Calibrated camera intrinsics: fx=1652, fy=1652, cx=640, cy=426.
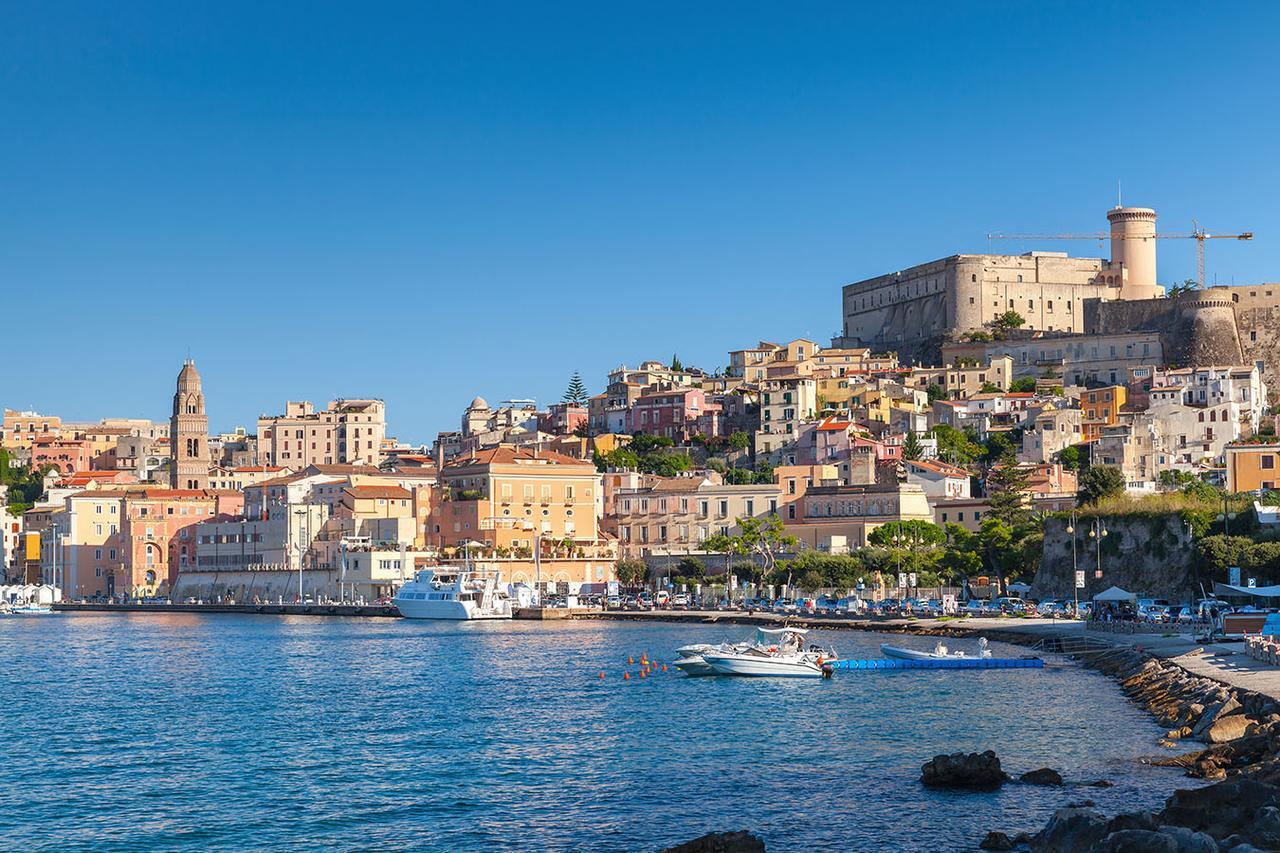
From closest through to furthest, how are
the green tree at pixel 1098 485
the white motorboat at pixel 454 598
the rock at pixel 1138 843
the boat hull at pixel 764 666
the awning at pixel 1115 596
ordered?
the rock at pixel 1138 843 < the boat hull at pixel 764 666 < the awning at pixel 1115 596 < the green tree at pixel 1098 485 < the white motorboat at pixel 454 598

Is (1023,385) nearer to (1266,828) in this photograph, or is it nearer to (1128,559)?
(1128,559)

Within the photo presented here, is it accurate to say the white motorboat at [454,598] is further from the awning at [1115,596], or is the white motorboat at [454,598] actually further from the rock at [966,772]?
the rock at [966,772]

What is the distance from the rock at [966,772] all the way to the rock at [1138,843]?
7.08 meters

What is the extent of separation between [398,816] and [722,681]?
70.3 ft

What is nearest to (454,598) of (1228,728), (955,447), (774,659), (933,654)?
(933,654)

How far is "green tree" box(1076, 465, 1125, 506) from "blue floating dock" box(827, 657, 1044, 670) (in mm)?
23020

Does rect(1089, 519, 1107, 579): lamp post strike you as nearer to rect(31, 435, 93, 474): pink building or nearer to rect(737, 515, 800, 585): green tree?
rect(737, 515, 800, 585): green tree

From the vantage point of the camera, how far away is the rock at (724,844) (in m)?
20.4

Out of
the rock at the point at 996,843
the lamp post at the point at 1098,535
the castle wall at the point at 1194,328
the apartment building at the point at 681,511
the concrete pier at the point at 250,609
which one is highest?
the castle wall at the point at 1194,328

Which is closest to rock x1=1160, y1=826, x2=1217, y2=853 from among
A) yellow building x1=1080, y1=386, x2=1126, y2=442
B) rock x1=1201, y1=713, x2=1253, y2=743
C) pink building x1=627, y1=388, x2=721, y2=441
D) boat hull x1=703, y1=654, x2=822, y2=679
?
rock x1=1201, y1=713, x2=1253, y2=743

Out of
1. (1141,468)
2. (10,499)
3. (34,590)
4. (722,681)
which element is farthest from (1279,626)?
(10,499)

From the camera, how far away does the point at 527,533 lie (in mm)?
90438

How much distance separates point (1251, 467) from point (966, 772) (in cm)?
4962

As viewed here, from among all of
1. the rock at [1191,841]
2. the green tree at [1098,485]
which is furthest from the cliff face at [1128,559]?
the rock at [1191,841]
